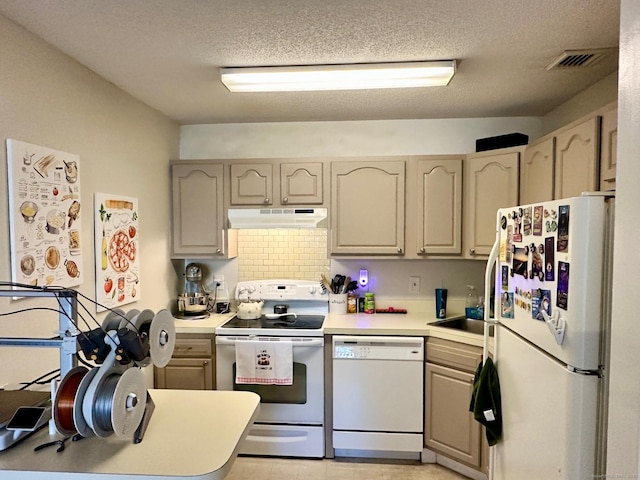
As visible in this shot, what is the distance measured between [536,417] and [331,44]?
5.74 feet

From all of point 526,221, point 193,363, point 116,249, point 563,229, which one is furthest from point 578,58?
point 193,363

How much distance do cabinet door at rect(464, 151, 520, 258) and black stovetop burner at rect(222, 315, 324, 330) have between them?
3.89 feet

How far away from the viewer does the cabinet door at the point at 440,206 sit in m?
2.90

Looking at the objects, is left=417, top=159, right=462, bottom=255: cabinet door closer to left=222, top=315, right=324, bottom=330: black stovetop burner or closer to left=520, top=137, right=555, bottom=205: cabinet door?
left=520, top=137, right=555, bottom=205: cabinet door

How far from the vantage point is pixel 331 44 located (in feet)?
6.07

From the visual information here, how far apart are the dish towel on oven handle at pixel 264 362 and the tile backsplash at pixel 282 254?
2.37ft

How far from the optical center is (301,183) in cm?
303

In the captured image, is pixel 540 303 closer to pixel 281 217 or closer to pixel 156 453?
pixel 156 453

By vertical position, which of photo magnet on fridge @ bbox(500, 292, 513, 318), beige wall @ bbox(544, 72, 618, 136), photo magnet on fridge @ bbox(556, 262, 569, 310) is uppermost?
beige wall @ bbox(544, 72, 618, 136)

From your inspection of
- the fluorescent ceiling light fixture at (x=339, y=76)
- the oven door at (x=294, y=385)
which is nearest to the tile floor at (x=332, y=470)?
the oven door at (x=294, y=385)

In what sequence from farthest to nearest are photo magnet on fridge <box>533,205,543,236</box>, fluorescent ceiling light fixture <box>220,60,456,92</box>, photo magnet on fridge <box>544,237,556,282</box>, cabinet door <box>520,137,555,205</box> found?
cabinet door <box>520,137,555,205</box>
fluorescent ceiling light fixture <box>220,60,456,92</box>
photo magnet on fridge <box>533,205,543,236</box>
photo magnet on fridge <box>544,237,556,282</box>

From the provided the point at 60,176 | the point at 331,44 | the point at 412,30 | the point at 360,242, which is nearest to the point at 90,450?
the point at 60,176

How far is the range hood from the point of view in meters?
2.99

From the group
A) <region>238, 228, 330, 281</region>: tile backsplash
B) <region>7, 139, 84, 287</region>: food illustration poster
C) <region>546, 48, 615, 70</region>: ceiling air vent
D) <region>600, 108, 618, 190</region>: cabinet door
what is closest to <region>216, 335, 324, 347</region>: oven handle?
<region>238, 228, 330, 281</region>: tile backsplash
